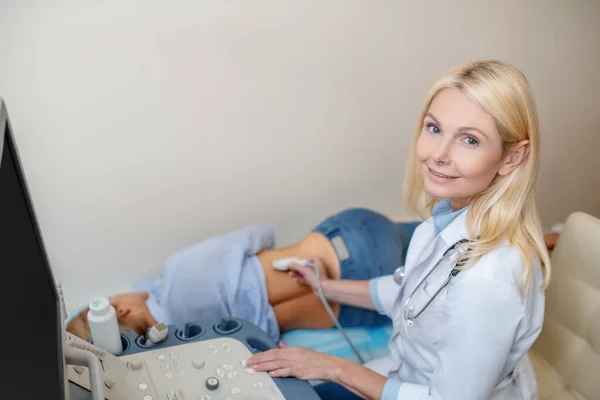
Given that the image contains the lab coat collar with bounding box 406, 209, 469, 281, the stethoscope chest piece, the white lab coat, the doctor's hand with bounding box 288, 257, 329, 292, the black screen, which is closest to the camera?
the black screen

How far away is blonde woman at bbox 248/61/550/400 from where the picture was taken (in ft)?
3.16

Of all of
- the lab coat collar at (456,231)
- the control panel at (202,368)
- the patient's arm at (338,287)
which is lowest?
the patient's arm at (338,287)

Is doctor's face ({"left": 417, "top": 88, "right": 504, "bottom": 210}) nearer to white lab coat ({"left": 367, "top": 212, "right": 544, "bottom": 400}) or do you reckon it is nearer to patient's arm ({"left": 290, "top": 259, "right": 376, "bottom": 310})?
white lab coat ({"left": 367, "top": 212, "right": 544, "bottom": 400})

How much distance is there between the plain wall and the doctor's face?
2.26 feet

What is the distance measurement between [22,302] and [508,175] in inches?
32.5

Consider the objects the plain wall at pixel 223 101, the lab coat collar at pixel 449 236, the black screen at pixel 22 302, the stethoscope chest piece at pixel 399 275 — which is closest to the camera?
the black screen at pixel 22 302

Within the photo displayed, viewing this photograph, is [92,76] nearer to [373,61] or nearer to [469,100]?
[373,61]

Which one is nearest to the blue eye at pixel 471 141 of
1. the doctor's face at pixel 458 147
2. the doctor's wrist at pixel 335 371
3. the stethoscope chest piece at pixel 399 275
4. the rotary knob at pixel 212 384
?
the doctor's face at pixel 458 147

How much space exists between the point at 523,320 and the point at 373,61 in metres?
1.00

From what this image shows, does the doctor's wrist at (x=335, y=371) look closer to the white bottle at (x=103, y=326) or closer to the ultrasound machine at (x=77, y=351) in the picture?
the ultrasound machine at (x=77, y=351)

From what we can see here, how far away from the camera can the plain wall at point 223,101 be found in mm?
1413

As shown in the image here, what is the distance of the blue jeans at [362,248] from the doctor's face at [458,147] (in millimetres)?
571

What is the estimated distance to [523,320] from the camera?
987 mm

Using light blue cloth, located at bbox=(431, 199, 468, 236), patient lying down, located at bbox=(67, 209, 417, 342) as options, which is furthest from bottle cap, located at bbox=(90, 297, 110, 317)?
light blue cloth, located at bbox=(431, 199, 468, 236)
